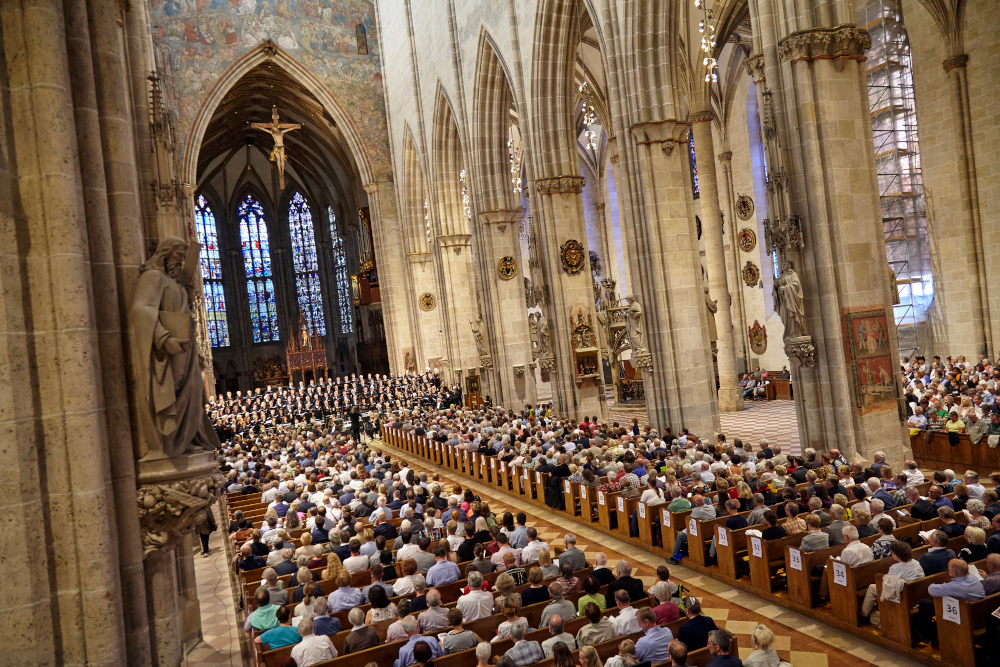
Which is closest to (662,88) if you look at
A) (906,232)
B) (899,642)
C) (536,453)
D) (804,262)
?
(804,262)

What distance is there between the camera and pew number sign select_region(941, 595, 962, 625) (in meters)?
5.53

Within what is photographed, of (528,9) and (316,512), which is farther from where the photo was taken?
(528,9)

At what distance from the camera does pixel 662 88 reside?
15.7 meters

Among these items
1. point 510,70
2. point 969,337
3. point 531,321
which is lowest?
point 969,337

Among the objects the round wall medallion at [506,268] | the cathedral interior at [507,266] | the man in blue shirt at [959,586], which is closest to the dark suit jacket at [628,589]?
the cathedral interior at [507,266]

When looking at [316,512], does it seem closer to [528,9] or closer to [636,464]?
[636,464]

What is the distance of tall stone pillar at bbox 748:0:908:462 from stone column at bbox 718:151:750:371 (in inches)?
649

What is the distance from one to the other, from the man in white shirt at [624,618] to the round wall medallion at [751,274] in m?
23.6

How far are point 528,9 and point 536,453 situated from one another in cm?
1272

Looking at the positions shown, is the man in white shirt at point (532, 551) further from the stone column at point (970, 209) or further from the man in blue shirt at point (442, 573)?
the stone column at point (970, 209)

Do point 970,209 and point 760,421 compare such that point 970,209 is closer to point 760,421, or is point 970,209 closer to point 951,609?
point 760,421

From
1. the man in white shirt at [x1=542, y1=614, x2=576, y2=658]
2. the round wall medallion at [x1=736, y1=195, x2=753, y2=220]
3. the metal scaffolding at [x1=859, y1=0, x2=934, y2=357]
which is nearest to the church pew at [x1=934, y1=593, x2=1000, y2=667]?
the man in white shirt at [x1=542, y1=614, x2=576, y2=658]

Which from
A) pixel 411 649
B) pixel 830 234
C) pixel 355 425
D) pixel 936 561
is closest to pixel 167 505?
pixel 411 649

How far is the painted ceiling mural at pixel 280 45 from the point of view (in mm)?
31703
